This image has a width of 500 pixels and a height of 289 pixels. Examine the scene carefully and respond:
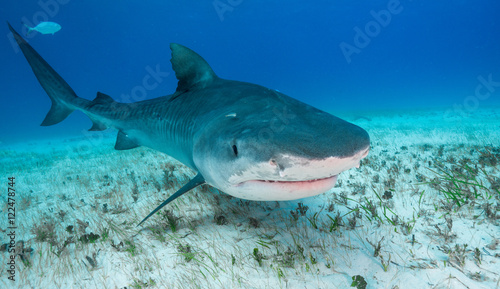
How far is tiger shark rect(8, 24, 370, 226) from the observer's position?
5.38ft

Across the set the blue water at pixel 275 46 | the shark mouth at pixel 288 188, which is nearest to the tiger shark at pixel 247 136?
the shark mouth at pixel 288 188

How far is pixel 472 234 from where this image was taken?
2.51m

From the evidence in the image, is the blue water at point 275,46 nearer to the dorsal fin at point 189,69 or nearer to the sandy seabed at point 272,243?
the dorsal fin at point 189,69

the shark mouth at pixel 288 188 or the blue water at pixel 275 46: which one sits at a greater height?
the blue water at pixel 275 46

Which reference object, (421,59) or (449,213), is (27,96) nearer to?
(449,213)

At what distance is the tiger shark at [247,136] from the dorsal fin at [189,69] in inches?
0.6

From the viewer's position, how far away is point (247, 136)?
1.90 meters

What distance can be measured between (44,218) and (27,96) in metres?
140

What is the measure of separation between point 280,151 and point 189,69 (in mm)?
3051

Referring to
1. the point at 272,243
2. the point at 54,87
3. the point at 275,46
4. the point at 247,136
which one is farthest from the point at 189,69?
the point at 275,46

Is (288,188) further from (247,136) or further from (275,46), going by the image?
(275,46)

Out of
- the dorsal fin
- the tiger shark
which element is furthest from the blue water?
the tiger shark

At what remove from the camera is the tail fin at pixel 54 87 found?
5293 millimetres

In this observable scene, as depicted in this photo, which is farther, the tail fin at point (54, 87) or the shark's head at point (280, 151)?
the tail fin at point (54, 87)
